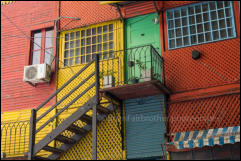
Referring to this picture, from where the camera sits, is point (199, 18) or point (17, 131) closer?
point (199, 18)

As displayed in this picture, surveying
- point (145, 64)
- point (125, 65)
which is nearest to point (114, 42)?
point (125, 65)

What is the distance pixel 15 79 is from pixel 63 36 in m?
2.56

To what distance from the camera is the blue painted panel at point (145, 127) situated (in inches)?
442

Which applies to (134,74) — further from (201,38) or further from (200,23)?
(200,23)

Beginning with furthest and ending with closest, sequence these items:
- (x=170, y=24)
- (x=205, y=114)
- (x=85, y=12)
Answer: (x=85, y=12) < (x=170, y=24) < (x=205, y=114)

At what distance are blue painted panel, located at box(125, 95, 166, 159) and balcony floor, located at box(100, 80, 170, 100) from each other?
295 millimetres

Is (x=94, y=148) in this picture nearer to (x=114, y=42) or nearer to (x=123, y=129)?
(x=123, y=129)

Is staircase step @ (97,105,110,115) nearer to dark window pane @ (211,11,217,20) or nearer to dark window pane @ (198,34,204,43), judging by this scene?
dark window pane @ (198,34,204,43)

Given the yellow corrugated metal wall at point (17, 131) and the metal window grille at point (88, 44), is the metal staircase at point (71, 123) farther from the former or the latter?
the metal window grille at point (88, 44)

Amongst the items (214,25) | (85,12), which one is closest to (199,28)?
(214,25)

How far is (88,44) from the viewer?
13320 millimetres

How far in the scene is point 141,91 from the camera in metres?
11.2

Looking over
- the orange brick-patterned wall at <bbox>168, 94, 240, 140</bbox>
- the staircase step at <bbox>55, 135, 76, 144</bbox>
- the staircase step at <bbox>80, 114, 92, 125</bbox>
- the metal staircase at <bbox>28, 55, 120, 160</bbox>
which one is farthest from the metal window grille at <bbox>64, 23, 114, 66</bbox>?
the orange brick-patterned wall at <bbox>168, 94, 240, 140</bbox>

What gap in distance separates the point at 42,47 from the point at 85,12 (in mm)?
2243
